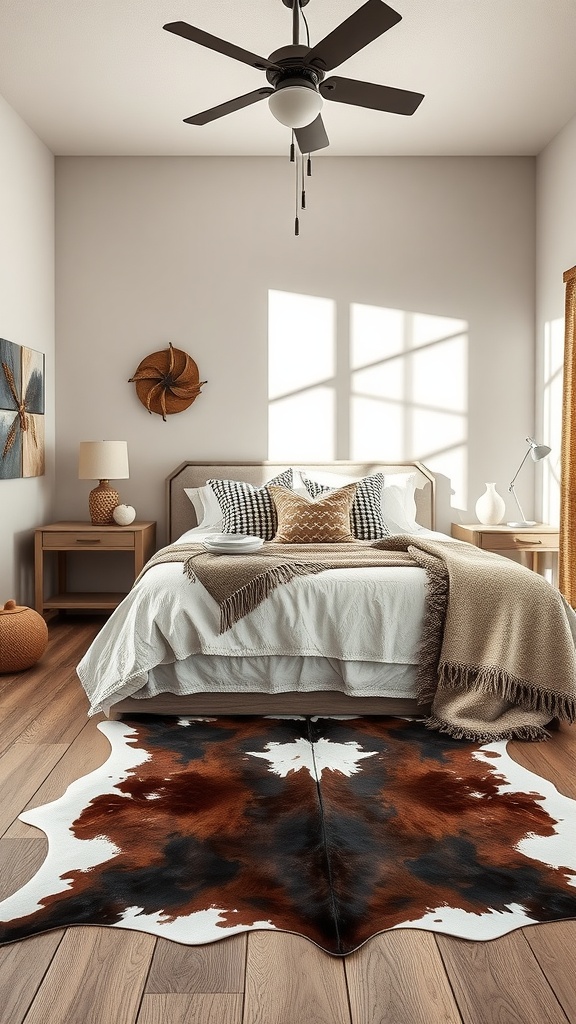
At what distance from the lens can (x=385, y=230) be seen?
18.0 feet

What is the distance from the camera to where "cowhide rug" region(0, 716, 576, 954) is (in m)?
1.86

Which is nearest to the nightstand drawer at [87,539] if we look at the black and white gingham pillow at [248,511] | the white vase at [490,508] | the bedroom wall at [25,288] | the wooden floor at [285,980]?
the bedroom wall at [25,288]

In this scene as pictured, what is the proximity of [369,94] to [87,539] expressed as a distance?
3026 mm

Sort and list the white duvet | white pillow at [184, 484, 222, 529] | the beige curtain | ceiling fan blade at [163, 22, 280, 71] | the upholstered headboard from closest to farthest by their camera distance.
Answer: ceiling fan blade at [163, 22, 280, 71] → the white duvet → the beige curtain → white pillow at [184, 484, 222, 529] → the upholstered headboard

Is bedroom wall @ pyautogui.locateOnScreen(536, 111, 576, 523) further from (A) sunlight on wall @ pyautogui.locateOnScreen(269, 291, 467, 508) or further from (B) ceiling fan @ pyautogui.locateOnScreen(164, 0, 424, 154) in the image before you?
(B) ceiling fan @ pyautogui.locateOnScreen(164, 0, 424, 154)

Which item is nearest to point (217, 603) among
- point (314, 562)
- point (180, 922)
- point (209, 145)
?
point (314, 562)

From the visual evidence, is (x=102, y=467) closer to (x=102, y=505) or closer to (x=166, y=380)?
(x=102, y=505)

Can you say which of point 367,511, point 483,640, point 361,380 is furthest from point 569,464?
point 483,640

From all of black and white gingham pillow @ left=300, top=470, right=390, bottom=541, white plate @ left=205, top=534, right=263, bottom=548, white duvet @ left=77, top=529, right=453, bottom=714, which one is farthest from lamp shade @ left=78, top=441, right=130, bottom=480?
white duvet @ left=77, top=529, right=453, bottom=714

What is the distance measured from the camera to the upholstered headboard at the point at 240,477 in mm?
5449

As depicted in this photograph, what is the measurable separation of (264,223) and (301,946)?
470 cm

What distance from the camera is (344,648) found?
325cm

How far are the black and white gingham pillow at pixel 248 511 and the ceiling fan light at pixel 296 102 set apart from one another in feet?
7.22

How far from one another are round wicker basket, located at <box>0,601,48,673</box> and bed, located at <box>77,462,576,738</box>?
76cm
